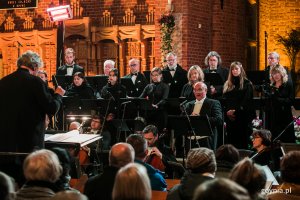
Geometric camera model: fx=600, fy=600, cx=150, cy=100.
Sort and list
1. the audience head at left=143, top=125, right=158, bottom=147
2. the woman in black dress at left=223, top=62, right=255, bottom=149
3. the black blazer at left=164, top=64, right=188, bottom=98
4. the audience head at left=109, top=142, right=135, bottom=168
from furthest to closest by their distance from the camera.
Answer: the black blazer at left=164, top=64, right=188, bottom=98 < the woman in black dress at left=223, top=62, right=255, bottom=149 < the audience head at left=143, top=125, right=158, bottom=147 < the audience head at left=109, top=142, right=135, bottom=168

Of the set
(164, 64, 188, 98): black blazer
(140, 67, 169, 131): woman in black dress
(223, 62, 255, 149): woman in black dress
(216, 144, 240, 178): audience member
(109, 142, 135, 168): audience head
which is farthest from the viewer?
(164, 64, 188, 98): black blazer

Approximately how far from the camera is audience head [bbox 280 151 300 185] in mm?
4457

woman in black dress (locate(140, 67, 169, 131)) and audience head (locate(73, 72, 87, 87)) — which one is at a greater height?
audience head (locate(73, 72, 87, 87))

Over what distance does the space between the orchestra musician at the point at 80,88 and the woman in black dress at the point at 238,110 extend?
2559 mm

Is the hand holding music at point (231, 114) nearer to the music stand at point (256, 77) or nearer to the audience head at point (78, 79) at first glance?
the music stand at point (256, 77)

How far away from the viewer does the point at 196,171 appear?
4.84m

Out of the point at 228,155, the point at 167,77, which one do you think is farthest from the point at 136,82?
the point at 228,155

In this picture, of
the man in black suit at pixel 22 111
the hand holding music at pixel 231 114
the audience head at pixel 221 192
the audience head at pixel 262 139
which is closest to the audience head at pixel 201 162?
the man in black suit at pixel 22 111

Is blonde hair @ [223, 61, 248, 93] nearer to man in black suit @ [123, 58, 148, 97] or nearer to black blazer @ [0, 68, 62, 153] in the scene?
man in black suit @ [123, 58, 148, 97]

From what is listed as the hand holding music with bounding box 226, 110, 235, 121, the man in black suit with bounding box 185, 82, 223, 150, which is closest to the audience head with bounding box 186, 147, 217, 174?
the man in black suit with bounding box 185, 82, 223, 150

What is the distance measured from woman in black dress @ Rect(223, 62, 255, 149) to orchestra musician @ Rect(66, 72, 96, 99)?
2.56 m

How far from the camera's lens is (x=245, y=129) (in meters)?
10.4

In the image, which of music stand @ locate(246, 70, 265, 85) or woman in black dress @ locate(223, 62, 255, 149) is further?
music stand @ locate(246, 70, 265, 85)

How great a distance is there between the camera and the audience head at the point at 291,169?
14.6ft
